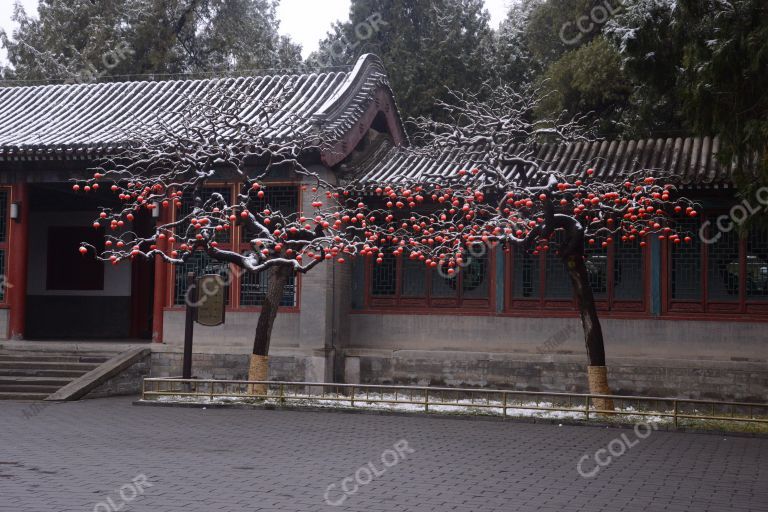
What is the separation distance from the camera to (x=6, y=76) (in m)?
33.2

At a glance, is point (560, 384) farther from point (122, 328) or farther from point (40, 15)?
point (40, 15)

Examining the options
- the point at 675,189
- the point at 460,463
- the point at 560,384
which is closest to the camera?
the point at 460,463

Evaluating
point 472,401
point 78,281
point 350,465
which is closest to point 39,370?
point 78,281

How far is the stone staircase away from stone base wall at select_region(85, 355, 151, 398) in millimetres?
619


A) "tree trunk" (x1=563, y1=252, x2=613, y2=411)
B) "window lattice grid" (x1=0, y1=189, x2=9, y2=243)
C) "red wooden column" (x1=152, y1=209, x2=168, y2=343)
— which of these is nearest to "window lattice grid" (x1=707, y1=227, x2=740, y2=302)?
"tree trunk" (x1=563, y1=252, x2=613, y2=411)

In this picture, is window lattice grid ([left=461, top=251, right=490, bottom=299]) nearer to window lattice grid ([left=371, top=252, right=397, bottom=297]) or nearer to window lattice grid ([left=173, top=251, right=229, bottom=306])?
window lattice grid ([left=371, top=252, right=397, bottom=297])

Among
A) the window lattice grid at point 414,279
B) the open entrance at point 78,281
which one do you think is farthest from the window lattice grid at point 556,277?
the open entrance at point 78,281

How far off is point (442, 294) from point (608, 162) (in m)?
3.78

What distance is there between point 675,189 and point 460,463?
7.49m

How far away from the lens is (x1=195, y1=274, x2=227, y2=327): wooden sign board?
15.7 metres

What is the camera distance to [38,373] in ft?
55.0

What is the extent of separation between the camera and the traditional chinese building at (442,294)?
612 inches

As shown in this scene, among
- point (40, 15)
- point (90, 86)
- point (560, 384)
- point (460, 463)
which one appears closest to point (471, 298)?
point (560, 384)

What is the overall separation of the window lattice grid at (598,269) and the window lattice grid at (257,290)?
539 cm
